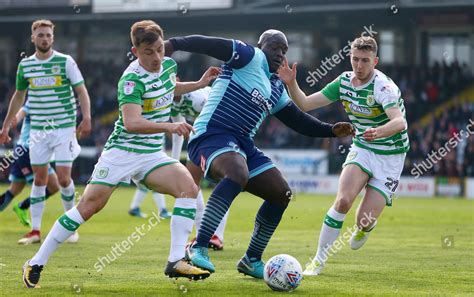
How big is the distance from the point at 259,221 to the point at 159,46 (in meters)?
2.13

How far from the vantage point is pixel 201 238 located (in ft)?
26.5

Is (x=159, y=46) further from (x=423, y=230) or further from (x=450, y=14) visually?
(x=450, y=14)

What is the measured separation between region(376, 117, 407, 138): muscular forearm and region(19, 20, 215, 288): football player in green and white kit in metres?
2.06

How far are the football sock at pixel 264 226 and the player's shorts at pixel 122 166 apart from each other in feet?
3.94

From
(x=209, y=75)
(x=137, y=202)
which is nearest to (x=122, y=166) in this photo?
(x=209, y=75)

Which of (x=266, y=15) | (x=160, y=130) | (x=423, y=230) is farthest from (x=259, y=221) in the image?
(x=266, y=15)

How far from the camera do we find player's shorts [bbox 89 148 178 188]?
8.22 meters

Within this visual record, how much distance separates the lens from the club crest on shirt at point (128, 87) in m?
7.96

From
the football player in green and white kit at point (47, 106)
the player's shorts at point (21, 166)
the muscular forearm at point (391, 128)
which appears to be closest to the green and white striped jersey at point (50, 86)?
the football player in green and white kit at point (47, 106)

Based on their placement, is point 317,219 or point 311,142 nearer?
point 317,219

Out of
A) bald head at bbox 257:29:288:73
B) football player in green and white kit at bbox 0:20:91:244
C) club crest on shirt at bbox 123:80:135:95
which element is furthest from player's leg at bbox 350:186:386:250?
football player in green and white kit at bbox 0:20:91:244

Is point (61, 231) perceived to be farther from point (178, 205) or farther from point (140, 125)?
point (140, 125)

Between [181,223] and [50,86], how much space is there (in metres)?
5.12

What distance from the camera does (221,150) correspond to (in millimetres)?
8438
